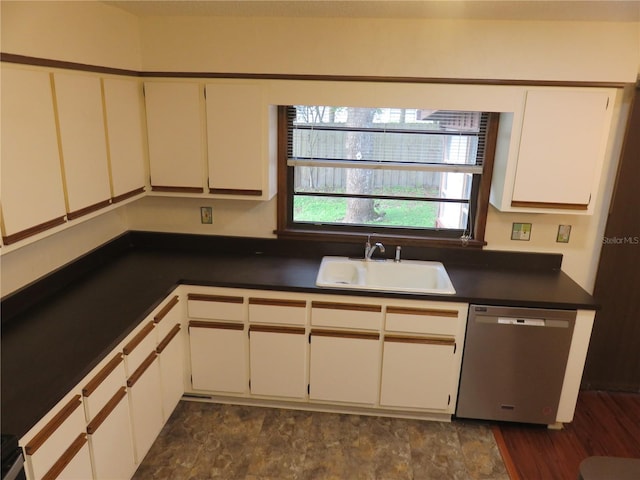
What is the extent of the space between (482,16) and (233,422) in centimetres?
272

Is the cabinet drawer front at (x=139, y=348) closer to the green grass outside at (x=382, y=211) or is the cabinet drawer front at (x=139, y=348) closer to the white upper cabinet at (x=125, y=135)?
the white upper cabinet at (x=125, y=135)

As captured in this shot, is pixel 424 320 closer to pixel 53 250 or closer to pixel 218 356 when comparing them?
pixel 218 356

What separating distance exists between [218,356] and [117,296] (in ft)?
2.39

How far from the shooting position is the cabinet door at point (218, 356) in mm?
2795

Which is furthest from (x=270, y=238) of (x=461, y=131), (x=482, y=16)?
(x=482, y=16)

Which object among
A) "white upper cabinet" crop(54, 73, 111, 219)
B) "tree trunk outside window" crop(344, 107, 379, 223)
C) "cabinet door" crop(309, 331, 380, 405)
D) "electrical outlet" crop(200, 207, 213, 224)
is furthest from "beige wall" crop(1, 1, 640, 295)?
"cabinet door" crop(309, 331, 380, 405)

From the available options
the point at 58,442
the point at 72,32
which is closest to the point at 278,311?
the point at 58,442

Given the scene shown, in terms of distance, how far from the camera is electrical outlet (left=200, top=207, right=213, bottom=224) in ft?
10.6

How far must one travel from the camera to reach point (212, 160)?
2875mm

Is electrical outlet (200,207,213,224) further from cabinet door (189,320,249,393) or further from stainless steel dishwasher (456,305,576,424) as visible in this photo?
stainless steel dishwasher (456,305,576,424)

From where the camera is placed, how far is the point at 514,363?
8.77 feet

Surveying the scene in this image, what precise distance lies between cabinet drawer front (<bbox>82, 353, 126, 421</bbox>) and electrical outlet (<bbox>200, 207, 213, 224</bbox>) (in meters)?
1.32

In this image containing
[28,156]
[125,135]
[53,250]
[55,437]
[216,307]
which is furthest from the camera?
[216,307]

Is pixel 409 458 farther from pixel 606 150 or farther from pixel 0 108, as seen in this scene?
pixel 0 108
